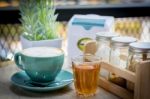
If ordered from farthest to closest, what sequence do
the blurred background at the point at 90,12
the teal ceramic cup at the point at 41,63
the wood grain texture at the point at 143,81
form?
the blurred background at the point at 90,12 < the teal ceramic cup at the point at 41,63 < the wood grain texture at the point at 143,81

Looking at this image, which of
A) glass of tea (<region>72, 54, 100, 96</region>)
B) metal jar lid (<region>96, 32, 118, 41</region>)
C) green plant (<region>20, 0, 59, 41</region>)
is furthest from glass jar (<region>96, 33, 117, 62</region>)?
green plant (<region>20, 0, 59, 41</region>)

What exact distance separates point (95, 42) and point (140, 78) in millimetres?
249

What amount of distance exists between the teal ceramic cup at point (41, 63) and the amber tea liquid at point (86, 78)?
0.07m

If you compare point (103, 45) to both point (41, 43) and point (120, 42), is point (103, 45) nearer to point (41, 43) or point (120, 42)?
point (120, 42)

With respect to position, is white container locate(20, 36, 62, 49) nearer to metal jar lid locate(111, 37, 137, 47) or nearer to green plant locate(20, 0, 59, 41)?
green plant locate(20, 0, 59, 41)

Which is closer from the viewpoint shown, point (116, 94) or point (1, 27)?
point (116, 94)

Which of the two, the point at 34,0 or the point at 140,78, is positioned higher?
the point at 34,0

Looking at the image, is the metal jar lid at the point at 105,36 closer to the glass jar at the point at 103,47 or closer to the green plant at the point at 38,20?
the glass jar at the point at 103,47

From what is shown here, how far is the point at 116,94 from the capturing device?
100cm

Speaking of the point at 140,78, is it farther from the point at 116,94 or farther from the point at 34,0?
the point at 34,0

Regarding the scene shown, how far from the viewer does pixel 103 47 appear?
111cm

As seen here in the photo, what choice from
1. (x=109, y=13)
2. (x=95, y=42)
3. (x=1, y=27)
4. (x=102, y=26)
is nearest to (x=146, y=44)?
(x=95, y=42)

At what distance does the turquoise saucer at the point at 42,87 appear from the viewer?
100 centimetres

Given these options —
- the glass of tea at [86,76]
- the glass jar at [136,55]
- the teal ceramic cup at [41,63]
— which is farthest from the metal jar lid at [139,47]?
the teal ceramic cup at [41,63]
